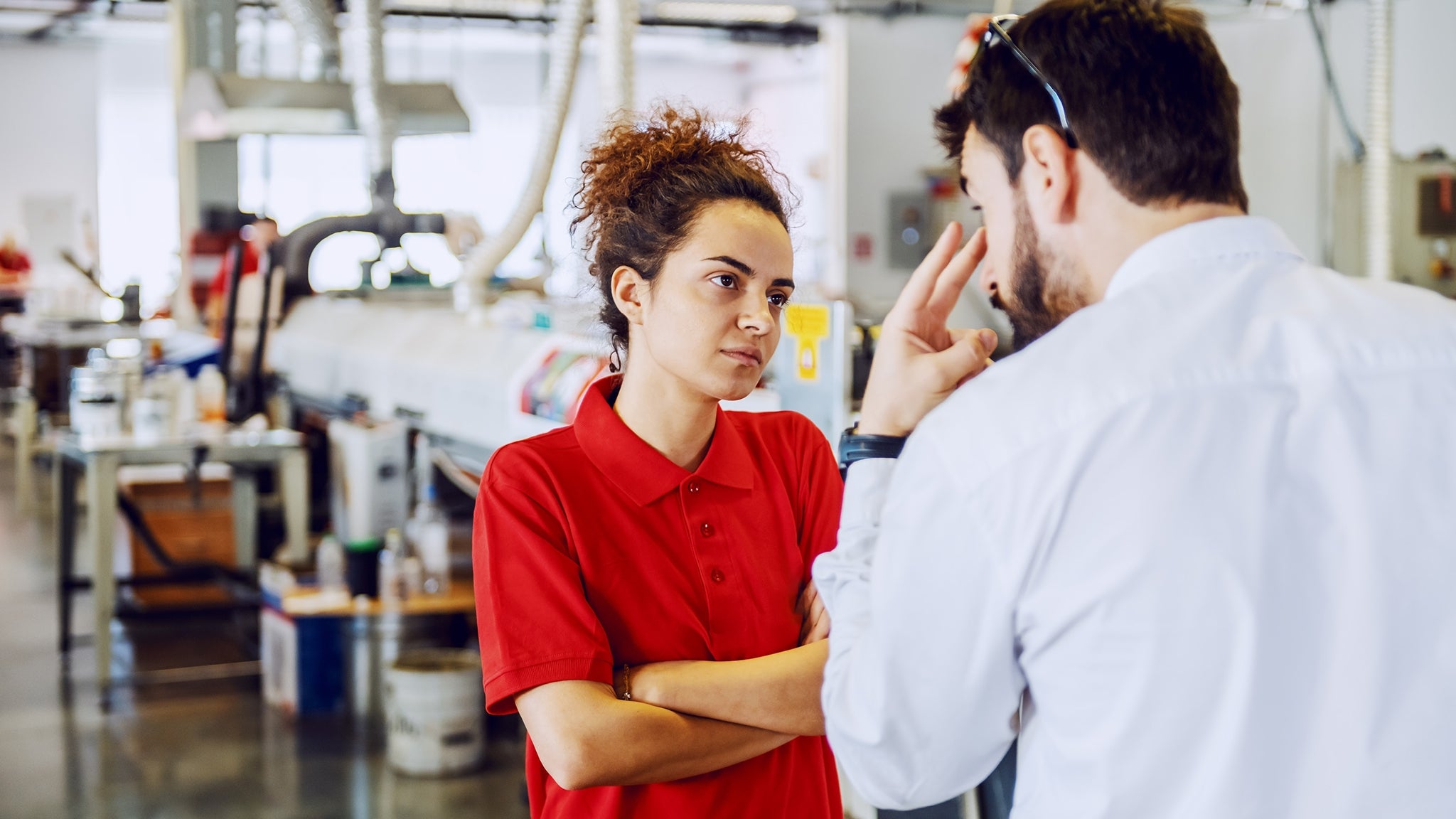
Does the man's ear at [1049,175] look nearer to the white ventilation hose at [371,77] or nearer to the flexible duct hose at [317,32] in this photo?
the white ventilation hose at [371,77]

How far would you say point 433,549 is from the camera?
4.25 metres

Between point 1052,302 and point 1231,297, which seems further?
point 1052,302

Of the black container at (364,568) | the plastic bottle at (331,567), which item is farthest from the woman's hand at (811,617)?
the plastic bottle at (331,567)

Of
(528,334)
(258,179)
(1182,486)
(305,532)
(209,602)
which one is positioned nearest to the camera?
(1182,486)

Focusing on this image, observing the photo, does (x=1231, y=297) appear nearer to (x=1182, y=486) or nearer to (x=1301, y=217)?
(x=1182, y=486)

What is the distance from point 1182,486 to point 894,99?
6.89 m

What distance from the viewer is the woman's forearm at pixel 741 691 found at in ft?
4.49

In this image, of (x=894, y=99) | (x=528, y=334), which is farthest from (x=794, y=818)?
(x=894, y=99)

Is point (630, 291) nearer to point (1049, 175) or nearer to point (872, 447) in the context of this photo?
point (872, 447)

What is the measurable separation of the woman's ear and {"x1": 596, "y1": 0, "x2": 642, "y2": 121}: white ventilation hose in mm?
2443

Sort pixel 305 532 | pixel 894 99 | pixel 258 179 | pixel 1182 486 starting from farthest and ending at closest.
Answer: pixel 258 179, pixel 894 99, pixel 305 532, pixel 1182 486

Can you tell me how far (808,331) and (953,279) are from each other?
1.64 m

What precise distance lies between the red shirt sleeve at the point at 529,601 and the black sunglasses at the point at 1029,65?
656mm

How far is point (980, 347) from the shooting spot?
3.68 feet
